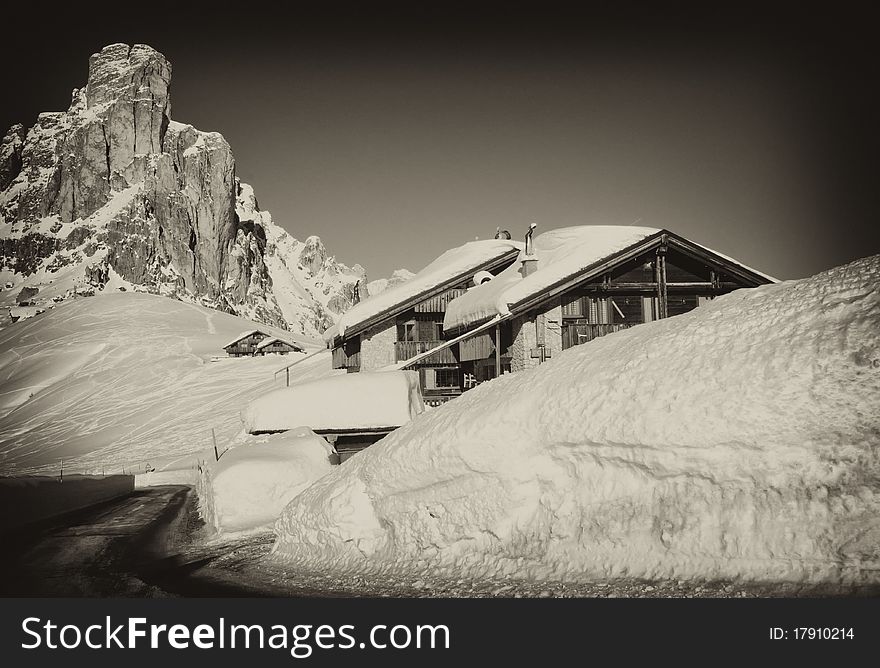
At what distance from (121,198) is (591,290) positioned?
505 feet

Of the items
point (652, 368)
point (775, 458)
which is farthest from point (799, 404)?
point (652, 368)

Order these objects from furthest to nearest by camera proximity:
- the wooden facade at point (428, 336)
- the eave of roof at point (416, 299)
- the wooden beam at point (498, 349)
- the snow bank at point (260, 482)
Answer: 1. the wooden facade at point (428, 336)
2. the eave of roof at point (416, 299)
3. the wooden beam at point (498, 349)
4. the snow bank at point (260, 482)

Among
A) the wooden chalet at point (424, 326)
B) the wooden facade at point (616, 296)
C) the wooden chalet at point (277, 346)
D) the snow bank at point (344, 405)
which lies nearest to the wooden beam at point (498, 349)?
the wooden facade at point (616, 296)

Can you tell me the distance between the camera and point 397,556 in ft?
23.4

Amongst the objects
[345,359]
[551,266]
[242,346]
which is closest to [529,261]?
[551,266]

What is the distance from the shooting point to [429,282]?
969 inches

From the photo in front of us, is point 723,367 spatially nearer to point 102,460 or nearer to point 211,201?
point 102,460

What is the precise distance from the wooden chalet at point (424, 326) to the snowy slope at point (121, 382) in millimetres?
8124

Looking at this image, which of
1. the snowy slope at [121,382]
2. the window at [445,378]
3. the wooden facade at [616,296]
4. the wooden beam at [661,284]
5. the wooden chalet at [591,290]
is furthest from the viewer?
the snowy slope at [121,382]

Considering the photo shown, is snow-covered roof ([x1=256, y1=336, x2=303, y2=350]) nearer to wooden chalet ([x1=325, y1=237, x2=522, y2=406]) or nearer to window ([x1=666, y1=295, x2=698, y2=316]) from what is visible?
wooden chalet ([x1=325, y1=237, x2=522, y2=406])

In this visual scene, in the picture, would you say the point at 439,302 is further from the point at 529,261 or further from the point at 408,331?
the point at 529,261

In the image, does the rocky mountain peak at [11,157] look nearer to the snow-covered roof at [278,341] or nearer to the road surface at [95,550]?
the snow-covered roof at [278,341]

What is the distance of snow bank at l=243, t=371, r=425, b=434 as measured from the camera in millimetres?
13672

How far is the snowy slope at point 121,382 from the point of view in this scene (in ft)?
112
